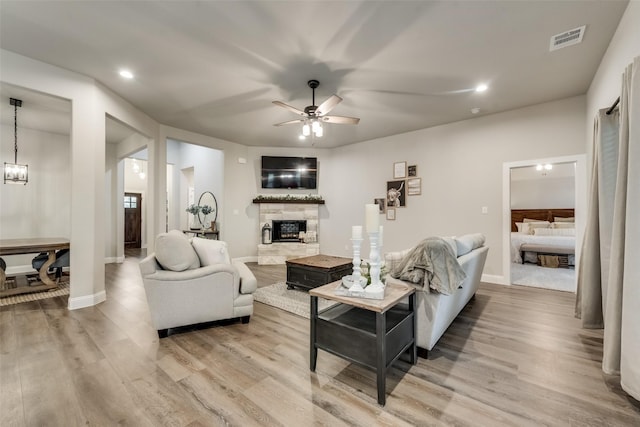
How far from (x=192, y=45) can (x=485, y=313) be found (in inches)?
168

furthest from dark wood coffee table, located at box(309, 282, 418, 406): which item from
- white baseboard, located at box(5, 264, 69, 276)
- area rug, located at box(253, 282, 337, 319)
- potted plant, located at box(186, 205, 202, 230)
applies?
white baseboard, located at box(5, 264, 69, 276)

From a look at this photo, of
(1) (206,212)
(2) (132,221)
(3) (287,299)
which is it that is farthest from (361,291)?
(2) (132,221)

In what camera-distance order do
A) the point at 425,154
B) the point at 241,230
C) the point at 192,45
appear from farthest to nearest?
the point at 241,230 < the point at 425,154 < the point at 192,45

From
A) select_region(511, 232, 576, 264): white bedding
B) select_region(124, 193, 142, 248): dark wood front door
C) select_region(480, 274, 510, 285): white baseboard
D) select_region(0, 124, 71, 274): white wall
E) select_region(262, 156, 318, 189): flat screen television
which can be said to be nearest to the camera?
select_region(480, 274, 510, 285): white baseboard

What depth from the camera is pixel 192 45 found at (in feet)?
8.71

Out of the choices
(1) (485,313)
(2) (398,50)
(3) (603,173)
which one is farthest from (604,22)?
(1) (485,313)

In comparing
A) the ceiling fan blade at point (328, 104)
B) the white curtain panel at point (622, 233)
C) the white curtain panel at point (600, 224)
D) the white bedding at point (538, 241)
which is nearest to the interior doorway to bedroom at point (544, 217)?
the white bedding at point (538, 241)

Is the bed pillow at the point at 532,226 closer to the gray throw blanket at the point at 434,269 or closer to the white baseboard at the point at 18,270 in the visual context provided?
the gray throw blanket at the point at 434,269

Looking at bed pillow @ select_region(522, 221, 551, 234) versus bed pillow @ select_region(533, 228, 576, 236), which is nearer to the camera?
bed pillow @ select_region(533, 228, 576, 236)

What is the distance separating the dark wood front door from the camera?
879 cm

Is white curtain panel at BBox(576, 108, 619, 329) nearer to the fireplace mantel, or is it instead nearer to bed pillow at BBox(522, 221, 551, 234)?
the fireplace mantel

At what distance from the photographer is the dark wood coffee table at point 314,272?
11.8 ft

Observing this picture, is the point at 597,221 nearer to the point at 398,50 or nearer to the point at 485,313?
the point at 485,313

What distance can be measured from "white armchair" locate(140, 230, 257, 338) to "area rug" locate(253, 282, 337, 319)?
591 mm
